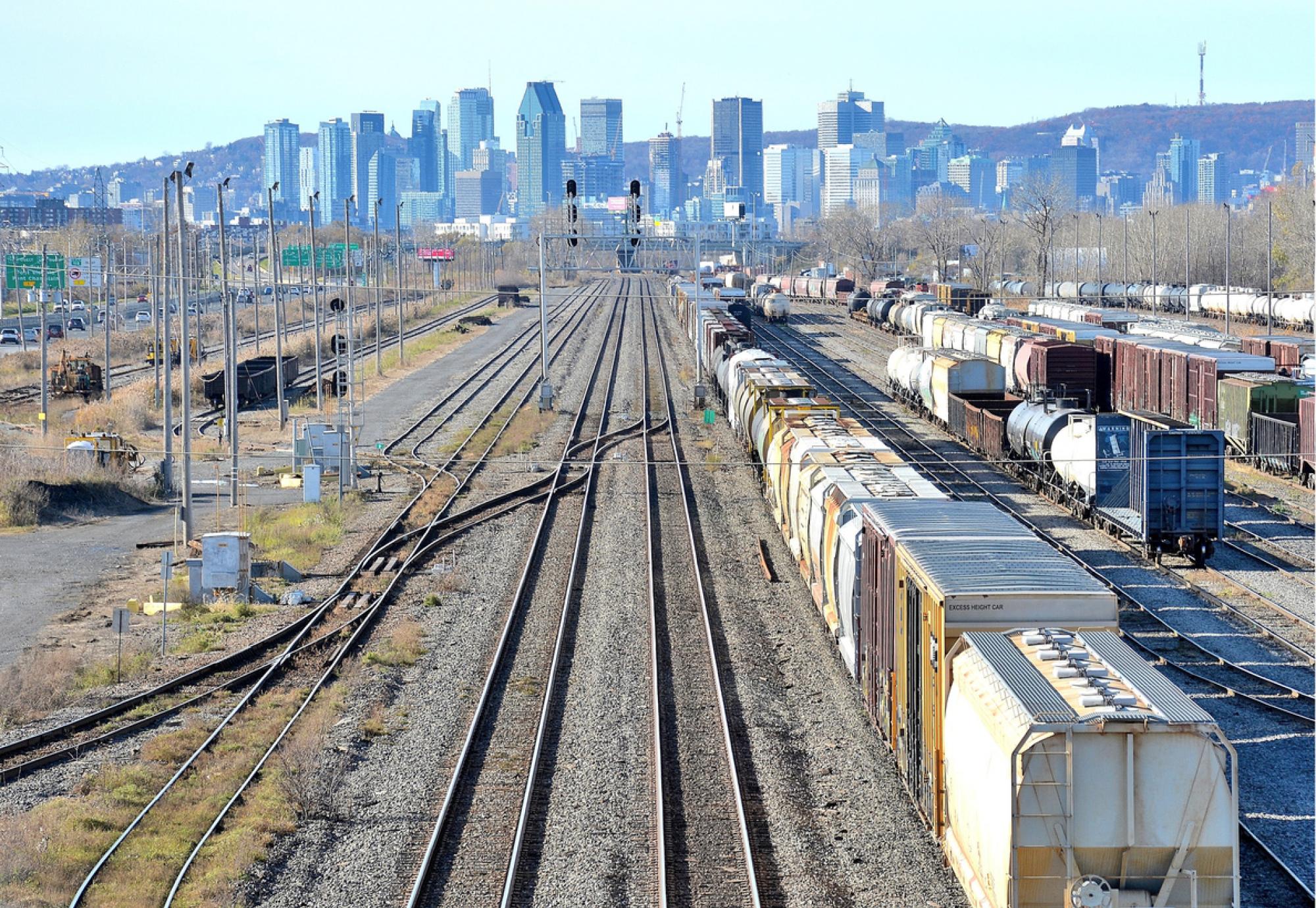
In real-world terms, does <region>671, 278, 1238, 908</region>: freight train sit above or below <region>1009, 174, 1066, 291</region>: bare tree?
below

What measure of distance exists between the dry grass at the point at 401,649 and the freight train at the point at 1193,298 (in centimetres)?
5861

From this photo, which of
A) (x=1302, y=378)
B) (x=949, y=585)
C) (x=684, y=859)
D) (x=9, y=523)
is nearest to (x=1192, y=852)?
(x=949, y=585)

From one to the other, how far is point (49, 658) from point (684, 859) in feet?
41.7

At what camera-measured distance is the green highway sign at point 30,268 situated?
76.6m

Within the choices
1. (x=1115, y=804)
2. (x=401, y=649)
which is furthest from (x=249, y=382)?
(x=1115, y=804)

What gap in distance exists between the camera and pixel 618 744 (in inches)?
719

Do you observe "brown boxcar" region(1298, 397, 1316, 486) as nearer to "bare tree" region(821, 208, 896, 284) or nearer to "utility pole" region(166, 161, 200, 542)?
"utility pole" region(166, 161, 200, 542)

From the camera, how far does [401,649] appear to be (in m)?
23.0

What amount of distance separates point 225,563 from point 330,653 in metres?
5.31

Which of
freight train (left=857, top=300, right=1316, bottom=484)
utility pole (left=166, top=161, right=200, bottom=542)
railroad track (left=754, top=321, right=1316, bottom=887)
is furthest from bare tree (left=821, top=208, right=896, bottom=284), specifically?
railroad track (left=754, top=321, right=1316, bottom=887)

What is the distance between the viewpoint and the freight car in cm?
5862

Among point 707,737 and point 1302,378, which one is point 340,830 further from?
point 1302,378

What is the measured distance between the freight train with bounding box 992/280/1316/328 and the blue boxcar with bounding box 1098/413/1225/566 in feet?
158

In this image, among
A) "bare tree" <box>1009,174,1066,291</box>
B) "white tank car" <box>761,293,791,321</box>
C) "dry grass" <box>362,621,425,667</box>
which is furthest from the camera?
"bare tree" <box>1009,174,1066,291</box>
